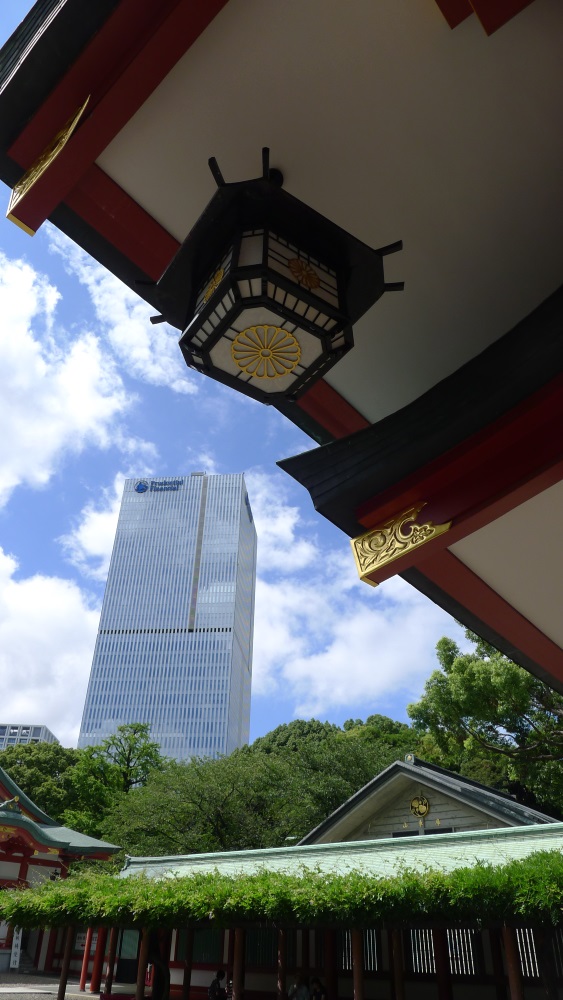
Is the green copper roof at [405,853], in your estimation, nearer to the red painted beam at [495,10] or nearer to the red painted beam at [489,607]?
the red painted beam at [489,607]

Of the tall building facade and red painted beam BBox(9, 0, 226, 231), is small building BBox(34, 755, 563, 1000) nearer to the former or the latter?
red painted beam BBox(9, 0, 226, 231)

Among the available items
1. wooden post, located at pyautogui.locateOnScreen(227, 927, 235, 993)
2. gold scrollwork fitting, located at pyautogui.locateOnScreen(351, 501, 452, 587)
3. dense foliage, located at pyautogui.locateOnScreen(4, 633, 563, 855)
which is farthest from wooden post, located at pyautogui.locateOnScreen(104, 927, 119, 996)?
gold scrollwork fitting, located at pyautogui.locateOnScreen(351, 501, 452, 587)

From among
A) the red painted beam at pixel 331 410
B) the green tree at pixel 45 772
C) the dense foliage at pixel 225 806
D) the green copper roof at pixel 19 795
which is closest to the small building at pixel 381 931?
the dense foliage at pixel 225 806

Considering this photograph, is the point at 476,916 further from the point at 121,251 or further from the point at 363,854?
the point at 121,251

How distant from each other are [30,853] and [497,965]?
1504 cm

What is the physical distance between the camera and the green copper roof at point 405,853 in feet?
30.2

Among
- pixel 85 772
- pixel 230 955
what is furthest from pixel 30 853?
pixel 85 772

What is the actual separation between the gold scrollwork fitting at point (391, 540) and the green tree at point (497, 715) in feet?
43.0

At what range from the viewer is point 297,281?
257 centimetres

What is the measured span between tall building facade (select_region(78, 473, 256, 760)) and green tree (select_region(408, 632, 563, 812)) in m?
69.1

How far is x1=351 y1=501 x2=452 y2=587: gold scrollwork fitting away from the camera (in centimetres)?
290

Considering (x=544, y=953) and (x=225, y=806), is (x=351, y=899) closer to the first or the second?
(x=544, y=953)

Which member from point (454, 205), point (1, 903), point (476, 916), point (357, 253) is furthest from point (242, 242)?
point (1, 903)

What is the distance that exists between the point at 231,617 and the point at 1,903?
82.1 m
